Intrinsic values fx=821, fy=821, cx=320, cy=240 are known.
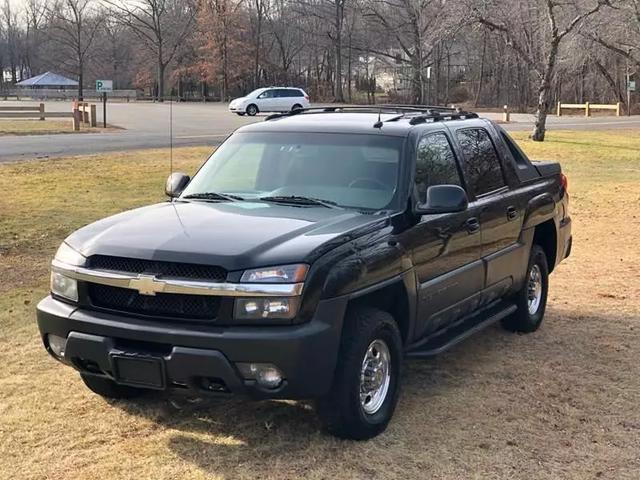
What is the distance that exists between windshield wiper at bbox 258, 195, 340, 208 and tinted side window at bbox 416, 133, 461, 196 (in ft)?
1.94

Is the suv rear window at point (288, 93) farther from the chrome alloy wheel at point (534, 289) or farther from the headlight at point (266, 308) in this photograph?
the headlight at point (266, 308)

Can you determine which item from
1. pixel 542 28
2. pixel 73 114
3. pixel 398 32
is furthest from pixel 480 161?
pixel 398 32

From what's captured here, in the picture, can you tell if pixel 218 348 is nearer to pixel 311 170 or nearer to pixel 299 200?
pixel 299 200

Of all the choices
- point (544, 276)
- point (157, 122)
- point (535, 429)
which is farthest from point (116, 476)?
point (157, 122)

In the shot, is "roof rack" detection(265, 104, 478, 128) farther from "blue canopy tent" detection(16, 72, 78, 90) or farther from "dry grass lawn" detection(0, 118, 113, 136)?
"blue canopy tent" detection(16, 72, 78, 90)

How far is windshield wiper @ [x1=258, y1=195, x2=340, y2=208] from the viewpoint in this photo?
4.90 m

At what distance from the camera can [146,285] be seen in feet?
13.2

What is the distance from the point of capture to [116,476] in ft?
13.1

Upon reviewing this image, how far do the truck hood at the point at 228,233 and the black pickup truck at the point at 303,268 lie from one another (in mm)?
11

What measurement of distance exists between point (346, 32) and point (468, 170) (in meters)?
75.4

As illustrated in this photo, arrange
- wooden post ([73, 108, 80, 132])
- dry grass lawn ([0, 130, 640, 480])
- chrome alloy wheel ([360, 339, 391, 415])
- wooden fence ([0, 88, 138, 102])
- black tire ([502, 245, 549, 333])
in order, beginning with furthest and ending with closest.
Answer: wooden fence ([0, 88, 138, 102]) → wooden post ([73, 108, 80, 132]) → black tire ([502, 245, 549, 333]) → chrome alloy wheel ([360, 339, 391, 415]) → dry grass lawn ([0, 130, 640, 480])

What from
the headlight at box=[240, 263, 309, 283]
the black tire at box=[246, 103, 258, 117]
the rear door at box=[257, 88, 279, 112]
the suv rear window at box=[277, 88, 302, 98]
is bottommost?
the headlight at box=[240, 263, 309, 283]

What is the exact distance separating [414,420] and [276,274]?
142 cm

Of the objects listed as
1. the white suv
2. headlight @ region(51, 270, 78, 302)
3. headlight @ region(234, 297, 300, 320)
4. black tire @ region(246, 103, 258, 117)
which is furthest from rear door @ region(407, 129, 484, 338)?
black tire @ region(246, 103, 258, 117)
